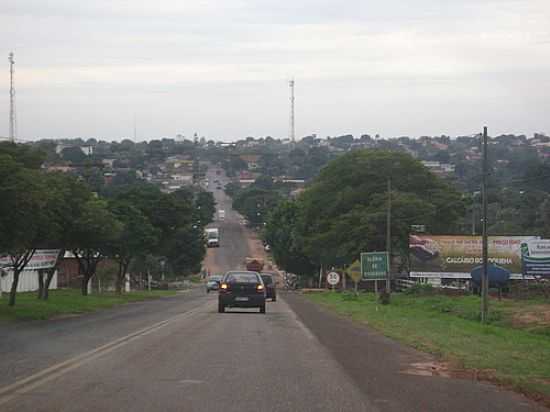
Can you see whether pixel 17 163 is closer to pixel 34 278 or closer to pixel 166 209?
pixel 34 278

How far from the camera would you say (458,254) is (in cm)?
6694

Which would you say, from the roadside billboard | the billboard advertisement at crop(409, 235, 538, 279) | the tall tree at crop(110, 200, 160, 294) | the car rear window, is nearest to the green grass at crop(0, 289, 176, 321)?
the roadside billboard

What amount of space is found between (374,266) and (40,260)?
1578 cm

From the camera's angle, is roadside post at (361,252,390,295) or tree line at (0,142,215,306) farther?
roadside post at (361,252,390,295)

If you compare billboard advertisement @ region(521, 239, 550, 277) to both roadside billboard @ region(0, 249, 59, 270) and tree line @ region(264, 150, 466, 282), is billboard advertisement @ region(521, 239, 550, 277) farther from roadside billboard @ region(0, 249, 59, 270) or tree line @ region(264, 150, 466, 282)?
roadside billboard @ region(0, 249, 59, 270)

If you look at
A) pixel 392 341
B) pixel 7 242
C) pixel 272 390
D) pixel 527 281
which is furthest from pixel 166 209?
pixel 272 390

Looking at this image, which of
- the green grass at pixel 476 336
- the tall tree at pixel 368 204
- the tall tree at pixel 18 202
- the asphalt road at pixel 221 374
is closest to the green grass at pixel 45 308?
the tall tree at pixel 18 202

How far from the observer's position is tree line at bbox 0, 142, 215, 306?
1171 inches

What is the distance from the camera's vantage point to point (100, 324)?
1191 inches

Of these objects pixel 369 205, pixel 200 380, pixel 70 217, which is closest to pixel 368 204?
pixel 369 205

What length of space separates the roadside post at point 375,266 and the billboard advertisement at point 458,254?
19332mm

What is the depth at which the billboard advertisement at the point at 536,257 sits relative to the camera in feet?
212

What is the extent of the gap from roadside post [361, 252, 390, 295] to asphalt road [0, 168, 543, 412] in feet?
70.0

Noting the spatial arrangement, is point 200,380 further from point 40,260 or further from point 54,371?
point 40,260
